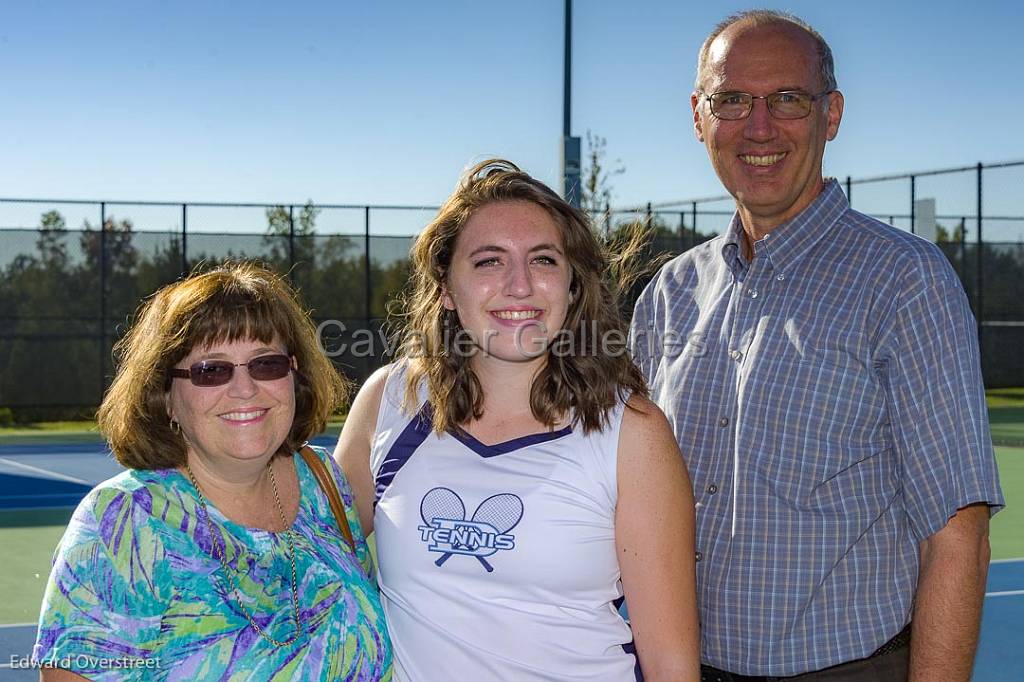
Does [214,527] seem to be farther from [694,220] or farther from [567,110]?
[694,220]

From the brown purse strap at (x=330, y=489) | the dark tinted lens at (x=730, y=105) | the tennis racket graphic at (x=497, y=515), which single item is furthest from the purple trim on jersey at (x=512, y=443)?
the dark tinted lens at (x=730, y=105)

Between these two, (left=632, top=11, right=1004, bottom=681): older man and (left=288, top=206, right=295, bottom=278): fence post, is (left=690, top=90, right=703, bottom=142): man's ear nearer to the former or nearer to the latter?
(left=632, top=11, right=1004, bottom=681): older man

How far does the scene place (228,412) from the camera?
2502mm

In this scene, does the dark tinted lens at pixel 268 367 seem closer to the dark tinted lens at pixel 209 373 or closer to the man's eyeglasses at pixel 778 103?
the dark tinted lens at pixel 209 373

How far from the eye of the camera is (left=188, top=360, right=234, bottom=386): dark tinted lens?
2492mm

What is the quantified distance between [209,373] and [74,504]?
28.5 ft

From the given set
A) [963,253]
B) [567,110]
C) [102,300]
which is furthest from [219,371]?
[963,253]

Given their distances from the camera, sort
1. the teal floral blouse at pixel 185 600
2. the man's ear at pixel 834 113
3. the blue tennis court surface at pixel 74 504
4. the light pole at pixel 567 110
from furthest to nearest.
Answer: the light pole at pixel 567 110, the blue tennis court surface at pixel 74 504, the man's ear at pixel 834 113, the teal floral blouse at pixel 185 600

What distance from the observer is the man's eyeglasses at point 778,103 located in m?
2.87

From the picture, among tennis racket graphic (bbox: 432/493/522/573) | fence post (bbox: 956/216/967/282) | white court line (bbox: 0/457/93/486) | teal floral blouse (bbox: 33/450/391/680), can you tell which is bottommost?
white court line (bbox: 0/457/93/486)

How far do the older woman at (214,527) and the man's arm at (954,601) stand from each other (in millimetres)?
1167

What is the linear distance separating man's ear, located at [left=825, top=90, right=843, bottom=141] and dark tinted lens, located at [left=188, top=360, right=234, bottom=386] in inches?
63.8

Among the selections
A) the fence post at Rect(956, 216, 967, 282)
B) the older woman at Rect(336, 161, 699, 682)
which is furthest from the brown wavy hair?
the fence post at Rect(956, 216, 967, 282)

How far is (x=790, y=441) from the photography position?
2.70m
